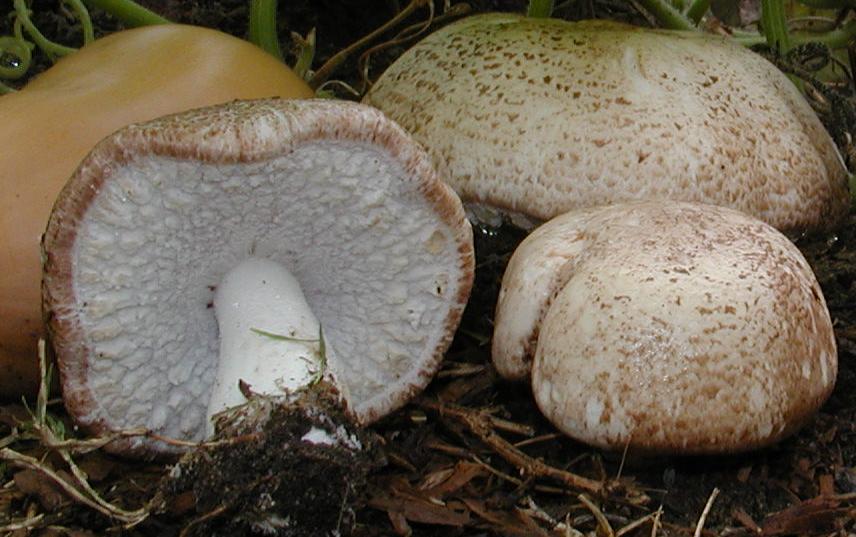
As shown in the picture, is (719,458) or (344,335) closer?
(719,458)

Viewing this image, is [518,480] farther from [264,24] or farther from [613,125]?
[264,24]

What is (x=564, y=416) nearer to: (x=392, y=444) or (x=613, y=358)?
(x=613, y=358)

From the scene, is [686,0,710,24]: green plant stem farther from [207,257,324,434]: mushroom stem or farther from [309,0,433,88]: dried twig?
[207,257,324,434]: mushroom stem

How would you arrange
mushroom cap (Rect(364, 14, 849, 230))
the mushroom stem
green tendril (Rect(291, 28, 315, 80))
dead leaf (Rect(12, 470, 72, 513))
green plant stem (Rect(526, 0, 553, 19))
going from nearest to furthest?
the mushroom stem
dead leaf (Rect(12, 470, 72, 513))
mushroom cap (Rect(364, 14, 849, 230))
green plant stem (Rect(526, 0, 553, 19))
green tendril (Rect(291, 28, 315, 80))

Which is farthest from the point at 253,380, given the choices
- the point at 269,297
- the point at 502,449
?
the point at 502,449

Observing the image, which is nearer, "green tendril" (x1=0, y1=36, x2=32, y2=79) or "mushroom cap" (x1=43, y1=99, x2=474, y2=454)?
"mushroom cap" (x1=43, y1=99, x2=474, y2=454)

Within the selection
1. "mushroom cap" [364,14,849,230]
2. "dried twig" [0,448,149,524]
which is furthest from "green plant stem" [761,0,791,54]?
"dried twig" [0,448,149,524]

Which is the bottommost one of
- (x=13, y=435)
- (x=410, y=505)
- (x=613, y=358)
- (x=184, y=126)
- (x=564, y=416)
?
(x=13, y=435)

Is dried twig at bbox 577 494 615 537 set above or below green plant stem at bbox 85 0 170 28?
below
